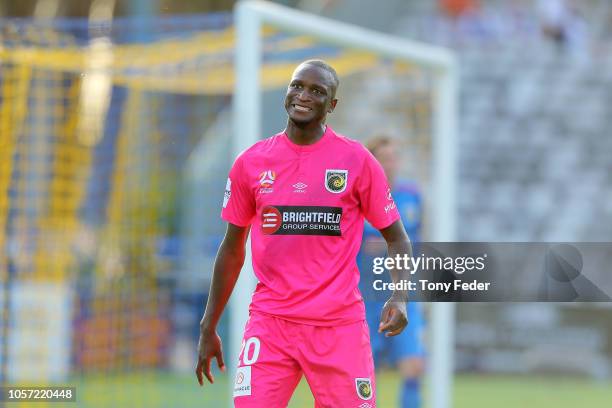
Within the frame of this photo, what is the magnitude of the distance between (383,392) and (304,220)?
655cm

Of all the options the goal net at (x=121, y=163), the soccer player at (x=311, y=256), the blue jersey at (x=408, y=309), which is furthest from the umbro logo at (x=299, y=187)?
the goal net at (x=121, y=163)

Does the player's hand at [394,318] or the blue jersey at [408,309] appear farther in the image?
the blue jersey at [408,309]

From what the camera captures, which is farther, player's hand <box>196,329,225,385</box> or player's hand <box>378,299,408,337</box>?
player's hand <box>196,329,225,385</box>

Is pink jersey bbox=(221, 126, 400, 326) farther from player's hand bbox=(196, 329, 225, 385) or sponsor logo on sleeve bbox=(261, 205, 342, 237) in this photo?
player's hand bbox=(196, 329, 225, 385)

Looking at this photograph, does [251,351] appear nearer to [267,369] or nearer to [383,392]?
[267,369]

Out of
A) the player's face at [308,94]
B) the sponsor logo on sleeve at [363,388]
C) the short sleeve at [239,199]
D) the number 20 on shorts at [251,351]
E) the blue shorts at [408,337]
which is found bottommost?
the sponsor logo on sleeve at [363,388]

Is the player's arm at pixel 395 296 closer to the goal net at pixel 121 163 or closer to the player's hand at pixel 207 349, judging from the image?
the player's hand at pixel 207 349

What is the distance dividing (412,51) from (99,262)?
17.5 feet

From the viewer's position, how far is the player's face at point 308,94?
4.50 metres

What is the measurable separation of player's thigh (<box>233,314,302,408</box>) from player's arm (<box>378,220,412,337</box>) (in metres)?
0.36

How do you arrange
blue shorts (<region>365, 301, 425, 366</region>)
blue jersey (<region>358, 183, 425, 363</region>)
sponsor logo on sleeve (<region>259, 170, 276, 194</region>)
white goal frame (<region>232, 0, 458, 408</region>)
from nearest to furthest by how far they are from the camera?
sponsor logo on sleeve (<region>259, 170, 276, 194</region>)
white goal frame (<region>232, 0, 458, 408</region>)
blue jersey (<region>358, 183, 425, 363</region>)
blue shorts (<region>365, 301, 425, 366</region>)

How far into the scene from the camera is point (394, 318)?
14.7 ft

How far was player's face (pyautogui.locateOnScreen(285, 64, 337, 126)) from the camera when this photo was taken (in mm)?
4500

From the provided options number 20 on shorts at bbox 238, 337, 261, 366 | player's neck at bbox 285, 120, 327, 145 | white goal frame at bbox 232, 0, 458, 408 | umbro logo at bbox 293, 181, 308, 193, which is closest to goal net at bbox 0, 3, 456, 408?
white goal frame at bbox 232, 0, 458, 408
